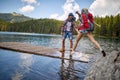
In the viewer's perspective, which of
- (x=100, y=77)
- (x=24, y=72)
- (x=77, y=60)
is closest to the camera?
(x=100, y=77)

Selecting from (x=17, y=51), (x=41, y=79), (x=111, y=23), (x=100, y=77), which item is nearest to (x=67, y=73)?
(x=41, y=79)

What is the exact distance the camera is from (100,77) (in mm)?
4137

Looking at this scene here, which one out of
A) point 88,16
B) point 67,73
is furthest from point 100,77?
point 88,16

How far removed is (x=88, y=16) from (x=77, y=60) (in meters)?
2.78

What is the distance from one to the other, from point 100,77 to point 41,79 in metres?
2.36

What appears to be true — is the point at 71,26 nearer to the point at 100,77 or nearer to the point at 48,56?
the point at 48,56

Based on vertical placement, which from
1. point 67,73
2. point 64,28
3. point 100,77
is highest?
point 64,28

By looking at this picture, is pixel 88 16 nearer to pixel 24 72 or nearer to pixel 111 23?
pixel 24 72

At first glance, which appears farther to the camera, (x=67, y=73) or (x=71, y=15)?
(x=71, y=15)

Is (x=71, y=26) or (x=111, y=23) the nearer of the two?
(x=71, y=26)

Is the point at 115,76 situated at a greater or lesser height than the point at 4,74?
greater

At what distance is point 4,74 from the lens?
6141 mm

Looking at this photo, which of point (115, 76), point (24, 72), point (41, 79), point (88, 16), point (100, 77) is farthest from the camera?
point (88, 16)

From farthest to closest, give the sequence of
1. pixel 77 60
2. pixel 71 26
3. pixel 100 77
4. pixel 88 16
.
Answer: pixel 71 26 < pixel 77 60 < pixel 88 16 < pixel 100 77
